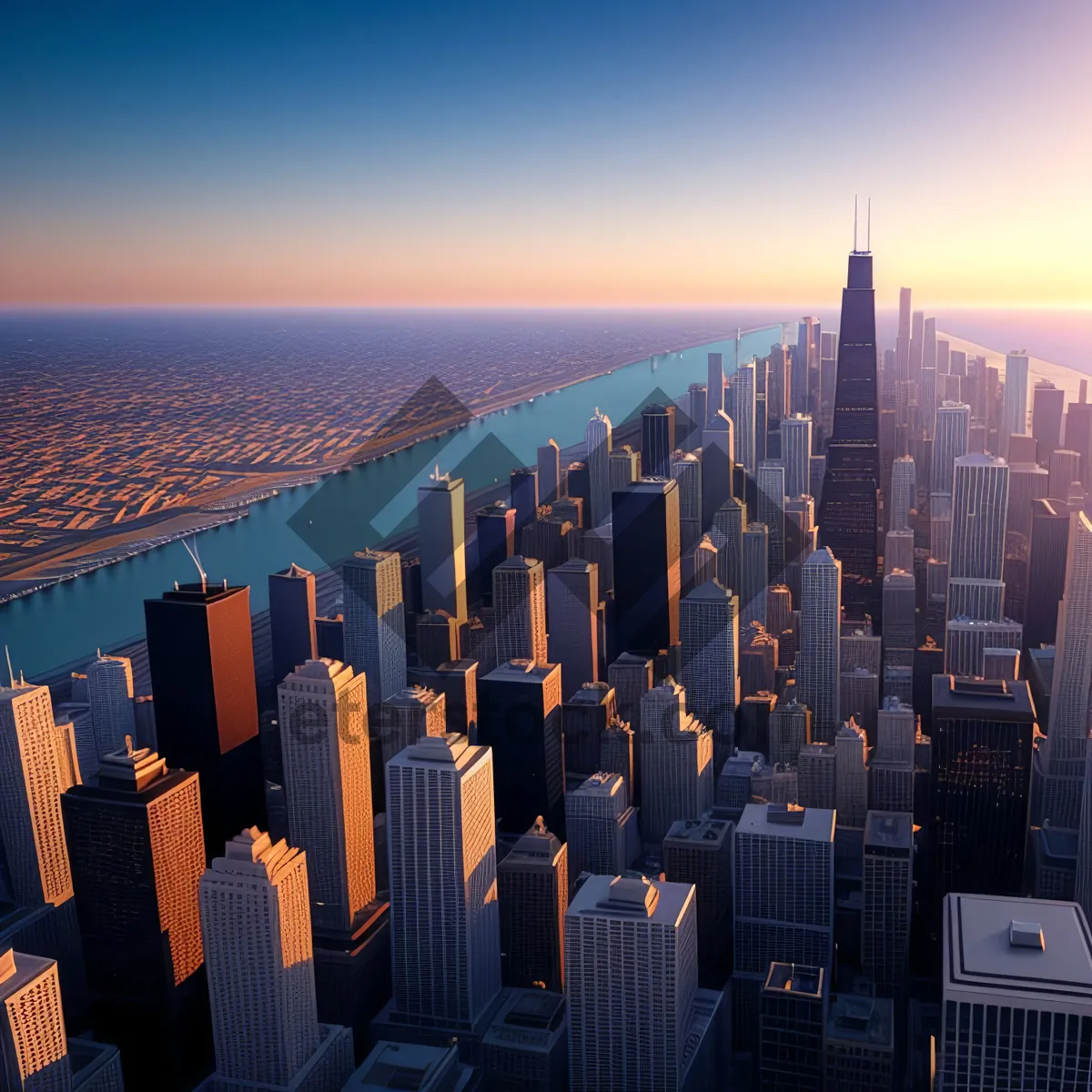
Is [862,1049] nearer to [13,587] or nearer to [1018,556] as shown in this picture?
[13,587]

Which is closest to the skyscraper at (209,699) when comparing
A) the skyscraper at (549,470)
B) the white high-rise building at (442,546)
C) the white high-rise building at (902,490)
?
the white high-rise building at (442,546)

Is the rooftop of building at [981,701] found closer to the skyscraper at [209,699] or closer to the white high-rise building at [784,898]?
the white high-rise building at [784,898]

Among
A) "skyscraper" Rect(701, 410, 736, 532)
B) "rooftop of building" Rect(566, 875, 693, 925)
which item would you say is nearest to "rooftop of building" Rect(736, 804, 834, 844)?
"rooftop of building" Rect(566, 875, 693, 925)

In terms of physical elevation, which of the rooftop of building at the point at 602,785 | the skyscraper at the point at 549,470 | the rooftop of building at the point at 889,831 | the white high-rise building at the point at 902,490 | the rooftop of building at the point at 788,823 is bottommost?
the rooftop of building at the point at 889,831

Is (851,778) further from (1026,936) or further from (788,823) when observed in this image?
(1026,936)

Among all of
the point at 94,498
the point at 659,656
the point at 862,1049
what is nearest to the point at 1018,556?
the point at 659,656

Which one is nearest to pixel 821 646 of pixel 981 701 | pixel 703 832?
pixel 981 701
